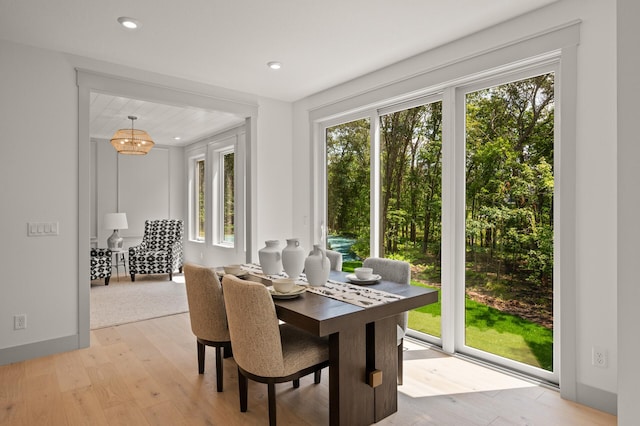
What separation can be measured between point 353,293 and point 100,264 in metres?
5.04

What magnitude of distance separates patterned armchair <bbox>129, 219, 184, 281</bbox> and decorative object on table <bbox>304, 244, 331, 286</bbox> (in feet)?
15.2

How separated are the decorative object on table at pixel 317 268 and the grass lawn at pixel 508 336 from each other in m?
1.43

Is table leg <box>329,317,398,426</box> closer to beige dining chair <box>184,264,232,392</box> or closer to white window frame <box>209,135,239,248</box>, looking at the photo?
beige dining chair <box>184,264,232,392</box>

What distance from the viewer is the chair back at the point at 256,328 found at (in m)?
1.94

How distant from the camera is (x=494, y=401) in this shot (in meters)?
2.40
